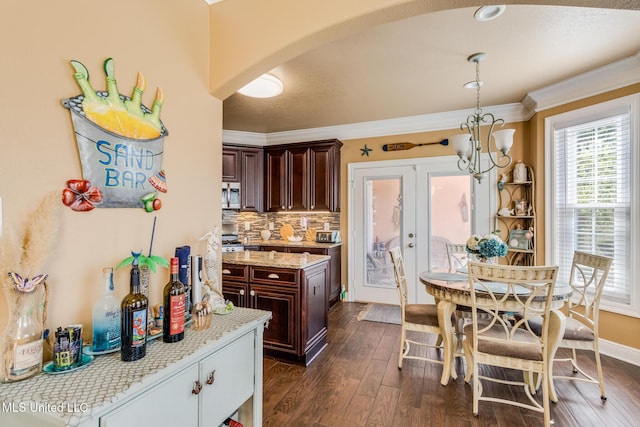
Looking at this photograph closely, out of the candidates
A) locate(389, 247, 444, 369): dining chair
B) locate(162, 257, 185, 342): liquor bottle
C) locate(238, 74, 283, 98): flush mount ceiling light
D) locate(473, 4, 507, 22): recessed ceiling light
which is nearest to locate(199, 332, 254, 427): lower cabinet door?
locate(162, 257, 185, 342): liquor bottle

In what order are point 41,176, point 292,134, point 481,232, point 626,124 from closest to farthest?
1. point 41,176
2. point 626,124
3. point 481,232
4. point 292,134

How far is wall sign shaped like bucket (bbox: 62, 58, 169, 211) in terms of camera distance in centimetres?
112

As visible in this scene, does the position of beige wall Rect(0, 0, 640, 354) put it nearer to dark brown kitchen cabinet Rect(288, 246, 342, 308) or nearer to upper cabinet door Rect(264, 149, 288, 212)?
dark brown kitchen cabinet Rect(288, 246, 342, 308)

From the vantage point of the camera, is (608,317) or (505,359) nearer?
(505,359)

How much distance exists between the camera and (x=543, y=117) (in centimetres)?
357

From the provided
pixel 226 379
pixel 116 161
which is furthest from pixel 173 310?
pixel 116 161

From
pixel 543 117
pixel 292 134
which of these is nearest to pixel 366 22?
pixel 543 117

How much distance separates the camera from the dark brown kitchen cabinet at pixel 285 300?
2670 millimetres

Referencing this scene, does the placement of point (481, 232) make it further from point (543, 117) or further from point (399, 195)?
point (543, 117)

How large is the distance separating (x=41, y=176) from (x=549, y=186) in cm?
436

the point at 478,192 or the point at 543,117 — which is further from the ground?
the point at 543,117

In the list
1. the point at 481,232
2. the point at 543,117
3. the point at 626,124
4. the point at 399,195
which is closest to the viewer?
the point at 626,124

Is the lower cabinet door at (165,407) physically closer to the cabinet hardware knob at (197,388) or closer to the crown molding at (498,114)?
the cabinet hardware knob at (197,388)

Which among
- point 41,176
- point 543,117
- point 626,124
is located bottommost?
point 41,176
